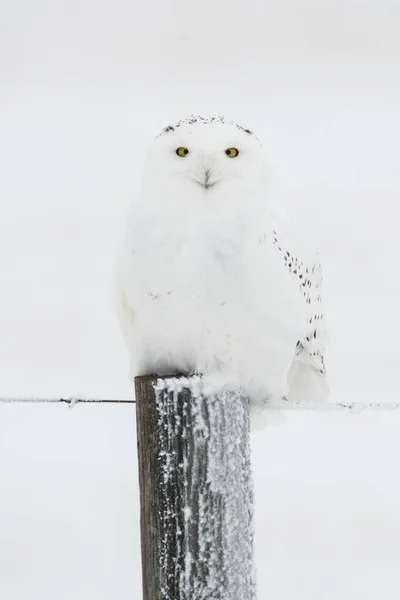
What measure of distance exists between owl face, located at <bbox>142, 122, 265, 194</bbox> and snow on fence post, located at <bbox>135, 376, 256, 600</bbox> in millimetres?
674

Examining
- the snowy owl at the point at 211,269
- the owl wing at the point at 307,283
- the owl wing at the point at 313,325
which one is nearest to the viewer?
the snowy owl at the point at 211,269

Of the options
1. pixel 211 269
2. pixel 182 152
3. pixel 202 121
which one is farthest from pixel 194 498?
pixel 202 121

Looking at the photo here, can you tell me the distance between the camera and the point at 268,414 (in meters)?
1.92

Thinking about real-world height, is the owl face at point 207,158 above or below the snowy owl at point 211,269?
above

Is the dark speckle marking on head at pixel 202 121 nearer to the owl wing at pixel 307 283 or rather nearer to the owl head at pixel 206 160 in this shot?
the owl head at pixel 206 160

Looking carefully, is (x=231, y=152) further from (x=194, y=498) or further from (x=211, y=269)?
(x=194, y=498)

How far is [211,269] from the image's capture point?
182cm

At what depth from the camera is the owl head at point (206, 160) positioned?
1.93 m

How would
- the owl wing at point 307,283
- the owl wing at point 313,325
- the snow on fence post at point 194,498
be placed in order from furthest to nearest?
the owl wing at point 313,325, the owl wing at point 307,283, the snow on fence post at point 194,498

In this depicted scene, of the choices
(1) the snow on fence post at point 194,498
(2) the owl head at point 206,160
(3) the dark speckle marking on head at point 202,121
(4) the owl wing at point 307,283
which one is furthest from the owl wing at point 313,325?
(1) the snow on fence post at point 194,498

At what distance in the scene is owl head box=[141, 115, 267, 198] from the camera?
1935mm

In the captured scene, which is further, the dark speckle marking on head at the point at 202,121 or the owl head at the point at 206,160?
the dark speckle marking on head at the point at 202,121

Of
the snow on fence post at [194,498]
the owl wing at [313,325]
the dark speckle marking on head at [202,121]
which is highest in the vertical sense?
the dark speckle marking on head at [202,121]

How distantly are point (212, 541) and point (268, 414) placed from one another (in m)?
0.55
